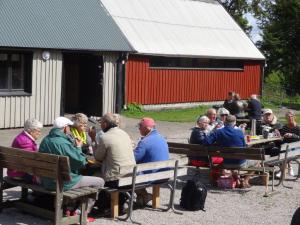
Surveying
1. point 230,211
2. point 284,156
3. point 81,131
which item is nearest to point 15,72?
point 81,131

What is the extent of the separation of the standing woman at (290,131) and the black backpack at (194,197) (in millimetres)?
4214

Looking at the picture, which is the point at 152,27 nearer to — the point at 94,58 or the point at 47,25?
the point at 94,58

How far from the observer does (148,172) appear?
9602 mm

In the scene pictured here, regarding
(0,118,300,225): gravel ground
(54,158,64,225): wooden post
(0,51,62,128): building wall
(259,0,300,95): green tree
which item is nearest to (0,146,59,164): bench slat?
(54,158,64,225): wooden post

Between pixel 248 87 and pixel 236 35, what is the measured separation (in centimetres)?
303

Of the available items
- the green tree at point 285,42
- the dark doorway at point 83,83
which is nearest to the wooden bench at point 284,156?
the dark doorway at point 83,83

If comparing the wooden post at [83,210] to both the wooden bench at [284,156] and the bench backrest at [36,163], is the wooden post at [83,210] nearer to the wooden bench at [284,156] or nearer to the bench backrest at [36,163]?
the bench backrest at [36,163]

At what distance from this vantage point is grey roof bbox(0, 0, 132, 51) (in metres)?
19.1

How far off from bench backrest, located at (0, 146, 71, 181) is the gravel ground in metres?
0.78

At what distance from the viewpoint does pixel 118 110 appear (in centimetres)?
2355

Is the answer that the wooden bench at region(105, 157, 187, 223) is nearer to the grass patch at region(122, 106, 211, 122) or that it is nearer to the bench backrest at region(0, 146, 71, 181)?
the bench backrest at region(0, 146, 71, 181)

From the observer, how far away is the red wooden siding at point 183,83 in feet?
88.1

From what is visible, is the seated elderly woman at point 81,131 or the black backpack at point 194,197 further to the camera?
the seated elderly woman at point 81,131

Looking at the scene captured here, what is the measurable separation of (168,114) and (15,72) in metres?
9.12
